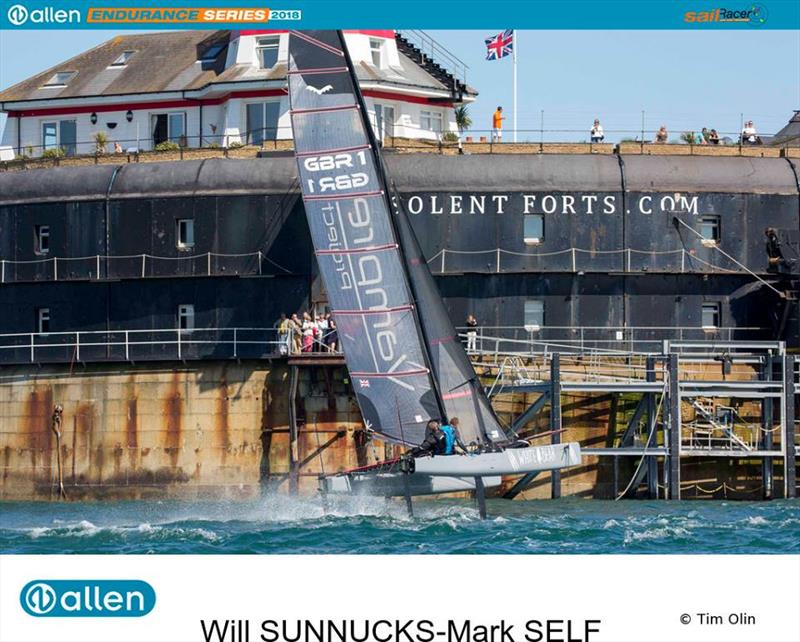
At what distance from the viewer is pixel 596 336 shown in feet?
173

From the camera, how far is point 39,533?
39594 millimetres

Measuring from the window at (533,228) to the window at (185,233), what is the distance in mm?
10388

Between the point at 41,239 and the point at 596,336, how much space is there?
59.3 feet

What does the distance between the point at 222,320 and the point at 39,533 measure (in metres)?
14.7

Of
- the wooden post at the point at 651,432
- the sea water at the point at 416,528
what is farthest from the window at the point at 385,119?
the sea water at the point at 416,528

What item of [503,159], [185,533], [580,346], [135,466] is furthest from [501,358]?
[185,533]

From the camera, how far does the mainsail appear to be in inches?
1725

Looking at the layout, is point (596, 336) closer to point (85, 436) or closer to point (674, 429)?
point (674, 429)

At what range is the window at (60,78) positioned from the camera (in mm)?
64812

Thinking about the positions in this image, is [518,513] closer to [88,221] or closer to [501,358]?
[501,358]

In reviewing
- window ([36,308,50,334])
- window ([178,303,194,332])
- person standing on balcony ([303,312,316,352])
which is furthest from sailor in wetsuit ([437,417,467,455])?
window ([36,308,50,334])

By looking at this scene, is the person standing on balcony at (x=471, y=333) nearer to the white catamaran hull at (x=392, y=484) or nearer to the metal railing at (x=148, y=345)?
the metal railing at (x=148, y=345)

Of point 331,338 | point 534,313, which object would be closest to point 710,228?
point 534,313

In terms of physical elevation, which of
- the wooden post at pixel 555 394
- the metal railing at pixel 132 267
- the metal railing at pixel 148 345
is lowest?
the wooden post at pixel 555 394
